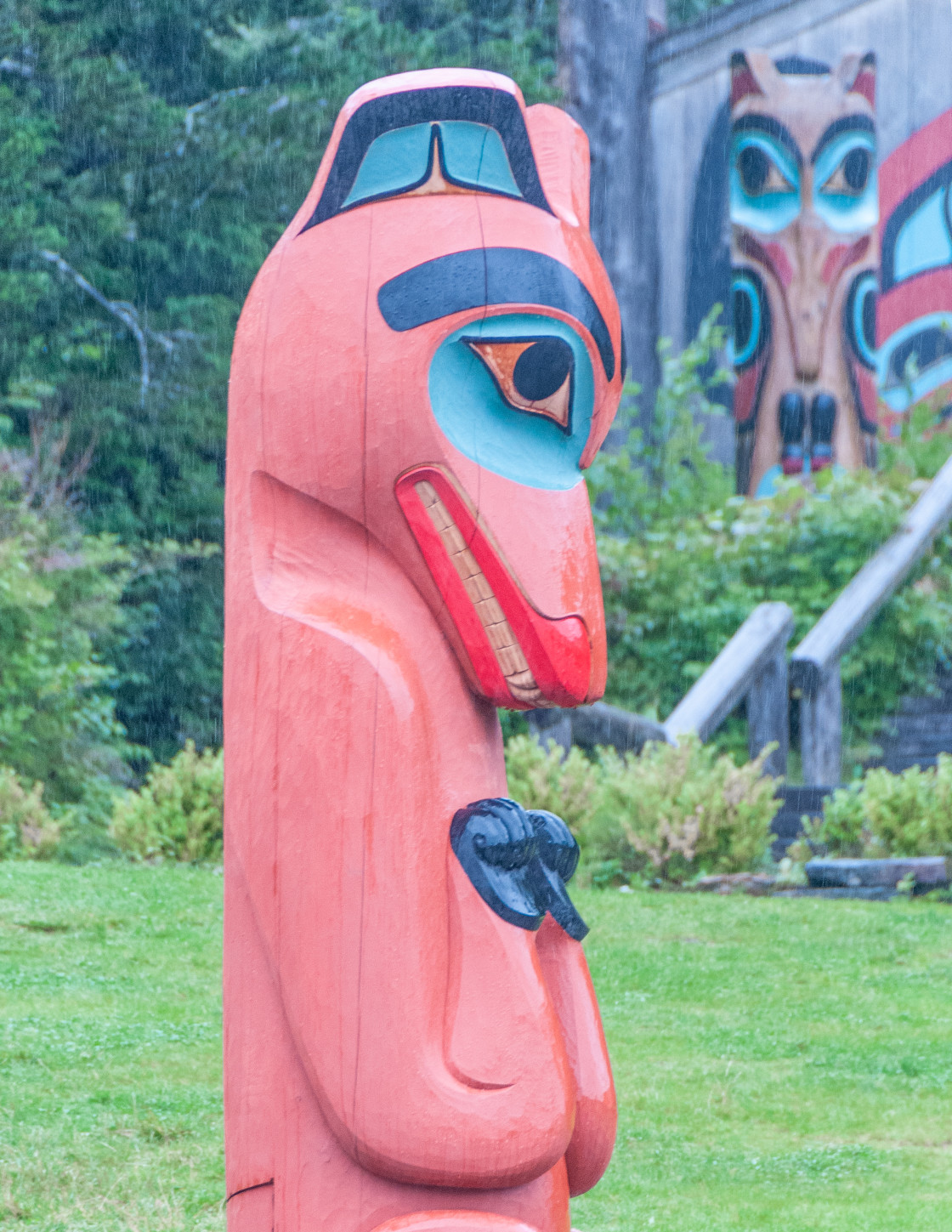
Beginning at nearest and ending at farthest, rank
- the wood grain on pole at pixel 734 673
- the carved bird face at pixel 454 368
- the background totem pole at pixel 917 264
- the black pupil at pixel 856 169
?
the carved bird face at pixel 454 368 → the wood grain on pole at pixel 734 673 → the black pupil at pixel 856 169 → the background totem pole at pixel 917 264

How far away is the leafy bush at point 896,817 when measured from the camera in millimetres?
7562

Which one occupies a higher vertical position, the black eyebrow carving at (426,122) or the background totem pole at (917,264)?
the background totem pole at (917,264)

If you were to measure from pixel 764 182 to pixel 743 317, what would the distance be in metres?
1.06

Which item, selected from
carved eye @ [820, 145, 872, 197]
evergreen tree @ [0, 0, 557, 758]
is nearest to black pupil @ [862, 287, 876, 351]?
carved eye @ [820, 145, 872, 197]

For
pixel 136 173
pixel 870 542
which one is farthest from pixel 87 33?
pixel 870 542

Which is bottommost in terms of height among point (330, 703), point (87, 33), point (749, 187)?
point (330, 703)

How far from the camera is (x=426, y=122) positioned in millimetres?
2049

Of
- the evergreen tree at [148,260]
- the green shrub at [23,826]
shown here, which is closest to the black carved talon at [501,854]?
the green shrub at [23,826]

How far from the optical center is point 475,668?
200 centimetres

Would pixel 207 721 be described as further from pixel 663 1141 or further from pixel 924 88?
pixel 924 88

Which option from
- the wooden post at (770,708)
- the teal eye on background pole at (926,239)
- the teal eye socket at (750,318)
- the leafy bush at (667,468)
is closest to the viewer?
the wooden post at (770,708)

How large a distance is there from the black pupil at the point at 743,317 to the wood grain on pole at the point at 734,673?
10.7ft

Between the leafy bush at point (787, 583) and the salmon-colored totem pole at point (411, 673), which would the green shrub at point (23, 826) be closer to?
the leafy bush at point (787, 583)

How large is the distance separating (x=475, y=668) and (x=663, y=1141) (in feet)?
9.61
